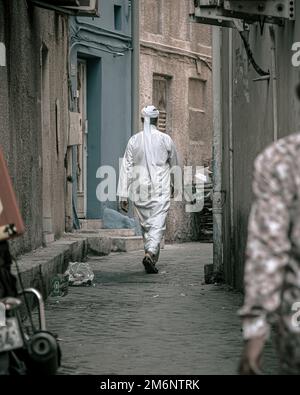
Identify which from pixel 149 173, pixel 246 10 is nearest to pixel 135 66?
pixel 149 173

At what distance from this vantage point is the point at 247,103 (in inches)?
507

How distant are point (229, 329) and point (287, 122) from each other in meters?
1.69

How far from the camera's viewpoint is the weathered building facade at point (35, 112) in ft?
41.9

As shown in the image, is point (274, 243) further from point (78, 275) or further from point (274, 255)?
point (78, 275)

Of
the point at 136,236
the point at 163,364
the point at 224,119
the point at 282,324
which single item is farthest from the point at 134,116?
the point at 282,324

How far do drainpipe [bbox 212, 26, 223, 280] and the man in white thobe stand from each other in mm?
2370

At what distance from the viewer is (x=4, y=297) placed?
6703 mm

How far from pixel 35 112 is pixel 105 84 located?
760 centimetres

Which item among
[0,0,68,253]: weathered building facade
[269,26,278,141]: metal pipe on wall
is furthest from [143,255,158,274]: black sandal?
[269,26,278,141]: metal pipe on wall

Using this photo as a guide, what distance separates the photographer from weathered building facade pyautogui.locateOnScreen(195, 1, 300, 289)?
405 inches

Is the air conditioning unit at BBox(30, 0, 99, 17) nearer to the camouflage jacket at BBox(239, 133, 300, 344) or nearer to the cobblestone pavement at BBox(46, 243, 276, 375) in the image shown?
the cobblestone pavement at BBox(46, 243, 276, 375)

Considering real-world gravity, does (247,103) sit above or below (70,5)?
below

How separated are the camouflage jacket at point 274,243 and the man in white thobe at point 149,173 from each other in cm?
1250

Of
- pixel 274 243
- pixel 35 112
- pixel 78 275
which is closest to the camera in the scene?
pixel 274 243
